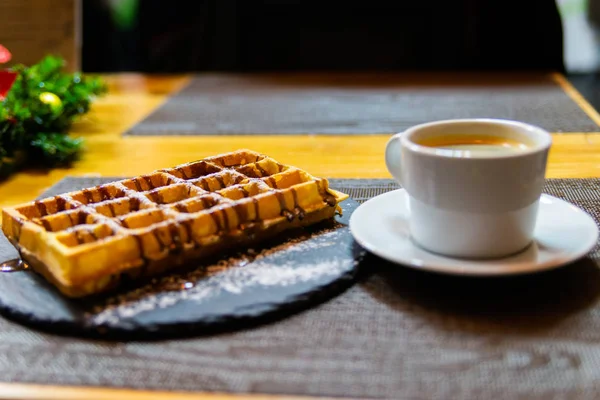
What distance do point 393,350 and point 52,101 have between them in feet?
3.27

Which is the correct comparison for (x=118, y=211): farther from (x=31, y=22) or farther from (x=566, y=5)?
(x=566, y=5)

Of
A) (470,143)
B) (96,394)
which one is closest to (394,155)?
(470,143)

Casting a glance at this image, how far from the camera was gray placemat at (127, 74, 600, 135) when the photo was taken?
145 centimetres

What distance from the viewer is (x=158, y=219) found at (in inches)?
29.0

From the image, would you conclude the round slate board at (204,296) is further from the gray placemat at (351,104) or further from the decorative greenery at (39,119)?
the gray placemat at (351,104)

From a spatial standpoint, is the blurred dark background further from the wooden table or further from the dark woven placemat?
the dark woven placemat

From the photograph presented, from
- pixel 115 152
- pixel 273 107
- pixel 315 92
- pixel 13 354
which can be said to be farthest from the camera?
pixel 315 92

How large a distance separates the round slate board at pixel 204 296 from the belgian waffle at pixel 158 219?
2cm

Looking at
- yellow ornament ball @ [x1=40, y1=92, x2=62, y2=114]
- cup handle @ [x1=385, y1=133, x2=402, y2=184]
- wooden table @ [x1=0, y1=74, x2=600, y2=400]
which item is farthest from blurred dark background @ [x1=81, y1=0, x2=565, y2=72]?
cup handle @ [x1=385, y1=133, x2=402, y2=184]

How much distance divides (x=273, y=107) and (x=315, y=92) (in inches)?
8.1

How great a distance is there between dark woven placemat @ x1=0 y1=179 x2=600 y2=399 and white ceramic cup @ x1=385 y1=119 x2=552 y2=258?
0.04m

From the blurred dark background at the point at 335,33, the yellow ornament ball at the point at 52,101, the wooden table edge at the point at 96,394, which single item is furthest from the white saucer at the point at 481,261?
the blurred dark background at the point at 335,33

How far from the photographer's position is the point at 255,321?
64 centimetres

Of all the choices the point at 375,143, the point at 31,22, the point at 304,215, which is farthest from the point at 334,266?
the point at 31,22
